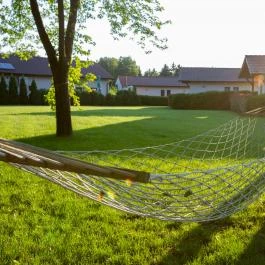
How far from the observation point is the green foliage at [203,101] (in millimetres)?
24531

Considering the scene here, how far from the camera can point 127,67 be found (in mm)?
82188

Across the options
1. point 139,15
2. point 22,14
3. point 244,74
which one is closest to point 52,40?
point 22,14

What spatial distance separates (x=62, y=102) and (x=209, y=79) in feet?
106

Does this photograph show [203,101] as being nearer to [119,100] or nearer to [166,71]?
[119,100]

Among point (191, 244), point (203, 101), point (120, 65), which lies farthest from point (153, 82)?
point (191, 244)

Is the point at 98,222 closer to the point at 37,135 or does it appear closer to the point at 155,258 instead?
the point at 155,258

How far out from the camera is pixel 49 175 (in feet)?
7.34

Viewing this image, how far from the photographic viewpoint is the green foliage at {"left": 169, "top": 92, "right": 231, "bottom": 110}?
24.5 meters

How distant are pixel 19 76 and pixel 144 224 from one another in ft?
118

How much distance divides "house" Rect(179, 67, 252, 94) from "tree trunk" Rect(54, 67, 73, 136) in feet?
99.3

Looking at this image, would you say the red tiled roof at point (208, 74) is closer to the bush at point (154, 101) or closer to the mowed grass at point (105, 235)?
the bush at point (154, 101)

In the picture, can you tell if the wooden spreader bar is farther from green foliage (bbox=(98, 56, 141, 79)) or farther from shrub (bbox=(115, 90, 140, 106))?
green foliage (bbox=(98, 56, 141, 79))

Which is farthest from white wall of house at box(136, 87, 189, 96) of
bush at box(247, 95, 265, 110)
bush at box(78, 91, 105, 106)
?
bush at box(247, 95, 265, 110)

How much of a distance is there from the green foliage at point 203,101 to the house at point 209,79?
12.1 meters
